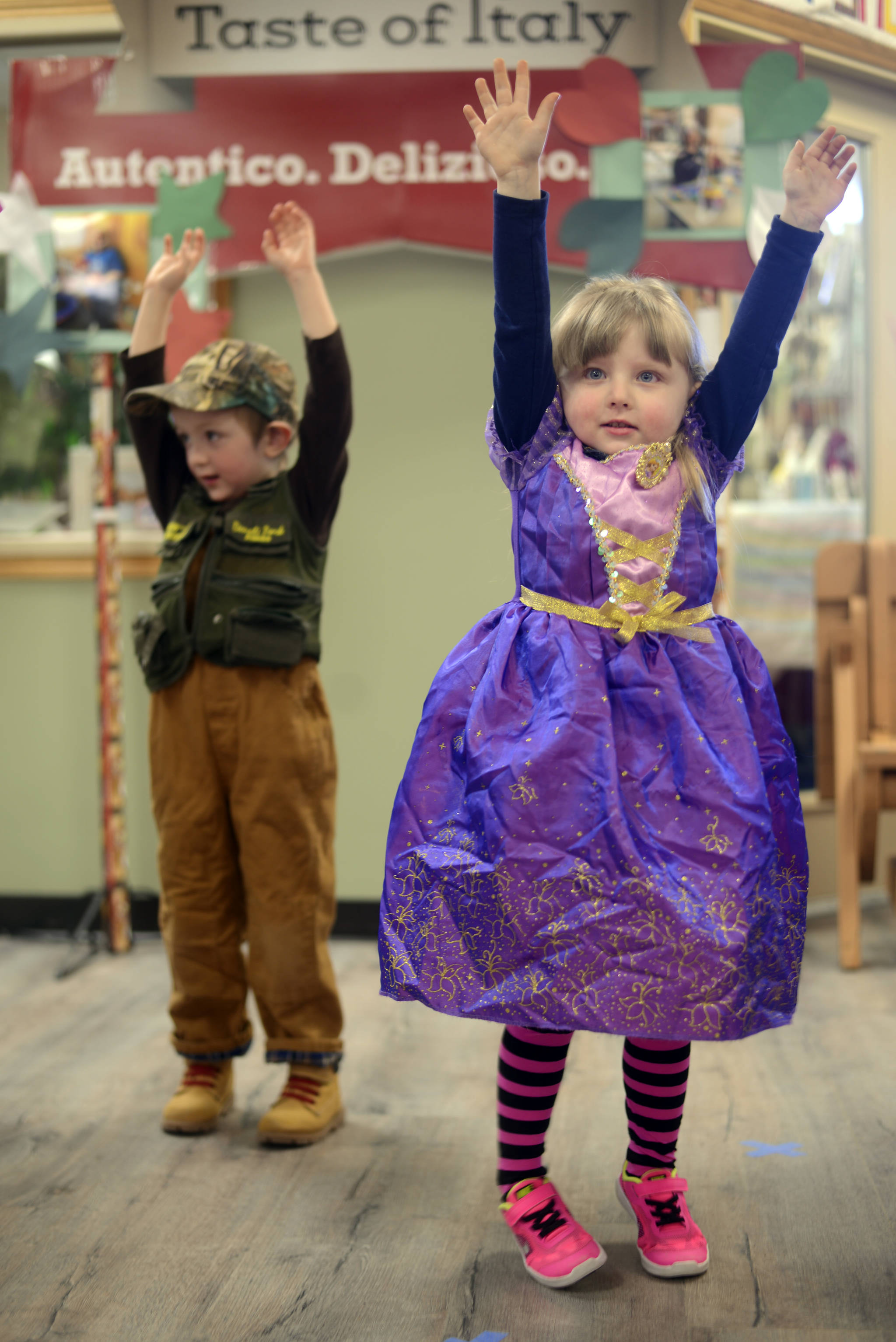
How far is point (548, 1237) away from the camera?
4.78 ft

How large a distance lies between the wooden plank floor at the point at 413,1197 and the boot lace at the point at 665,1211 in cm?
7

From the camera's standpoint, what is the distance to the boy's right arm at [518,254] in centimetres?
129

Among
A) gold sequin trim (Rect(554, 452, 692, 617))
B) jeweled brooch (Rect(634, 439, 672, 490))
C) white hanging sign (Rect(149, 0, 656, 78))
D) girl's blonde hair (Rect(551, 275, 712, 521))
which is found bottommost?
gold sequin trim (Rect(554, 452, 692, 617))

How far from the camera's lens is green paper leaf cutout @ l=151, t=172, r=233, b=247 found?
8.79 ft

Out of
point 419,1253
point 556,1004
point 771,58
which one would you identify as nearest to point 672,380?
point 556,1004

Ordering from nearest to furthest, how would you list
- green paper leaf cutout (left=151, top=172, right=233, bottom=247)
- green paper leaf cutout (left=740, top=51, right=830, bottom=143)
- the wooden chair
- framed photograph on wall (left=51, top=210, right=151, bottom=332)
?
green paper leaf cutout (left=740, top=51, right=830, bottom=143) → green paper leaf cutout (left=151, top=172, right=233, bottom=247) → the wooden chair → framed photograph on wall (left=51, top=210, right=151, bottom=332)

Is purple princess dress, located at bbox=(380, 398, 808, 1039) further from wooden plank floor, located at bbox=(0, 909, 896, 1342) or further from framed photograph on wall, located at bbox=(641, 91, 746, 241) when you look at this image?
framed photograph on wall, located at bbox=(641, 91, 746, 241)

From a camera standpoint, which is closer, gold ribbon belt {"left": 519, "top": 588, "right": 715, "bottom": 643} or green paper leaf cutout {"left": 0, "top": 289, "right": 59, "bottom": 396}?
gold ribbon belt {"left": 519, "top": 588, "right": 715, "bottom": 643}

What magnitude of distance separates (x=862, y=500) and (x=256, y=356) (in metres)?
2.12

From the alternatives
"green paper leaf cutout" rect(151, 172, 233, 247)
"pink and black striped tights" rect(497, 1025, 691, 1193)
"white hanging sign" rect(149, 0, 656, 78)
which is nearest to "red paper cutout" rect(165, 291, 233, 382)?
"green paper leaf cutout" rect(151, 172, 233, 247)

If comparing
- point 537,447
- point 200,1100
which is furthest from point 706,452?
point 200,1100

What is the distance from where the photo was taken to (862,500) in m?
3.44

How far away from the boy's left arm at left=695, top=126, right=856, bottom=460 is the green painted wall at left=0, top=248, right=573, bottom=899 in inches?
59.7

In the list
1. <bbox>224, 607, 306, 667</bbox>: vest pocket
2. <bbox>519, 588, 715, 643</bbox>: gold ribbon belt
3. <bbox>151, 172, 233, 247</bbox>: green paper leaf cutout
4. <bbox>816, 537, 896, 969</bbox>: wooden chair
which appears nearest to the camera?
<bbox>519, 588, 715, 643</bbox>: gold ribbon belt
